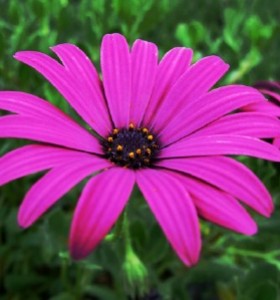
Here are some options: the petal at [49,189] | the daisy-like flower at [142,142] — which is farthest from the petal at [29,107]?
the petal at [49,189]

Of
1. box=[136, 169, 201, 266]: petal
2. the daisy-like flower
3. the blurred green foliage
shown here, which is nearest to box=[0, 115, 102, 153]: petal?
the daisy-like flower

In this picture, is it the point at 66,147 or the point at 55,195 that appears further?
the point at 66,147

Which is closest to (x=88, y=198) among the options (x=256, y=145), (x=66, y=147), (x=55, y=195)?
(x=55, y=195)

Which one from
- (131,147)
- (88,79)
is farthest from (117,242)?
(88,79)

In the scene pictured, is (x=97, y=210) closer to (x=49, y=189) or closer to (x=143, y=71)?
(x=49, y=189)

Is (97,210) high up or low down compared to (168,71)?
down

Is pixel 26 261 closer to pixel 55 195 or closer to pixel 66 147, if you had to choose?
pixel 66 147

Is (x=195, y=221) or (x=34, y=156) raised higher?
(x=34, y=156)
